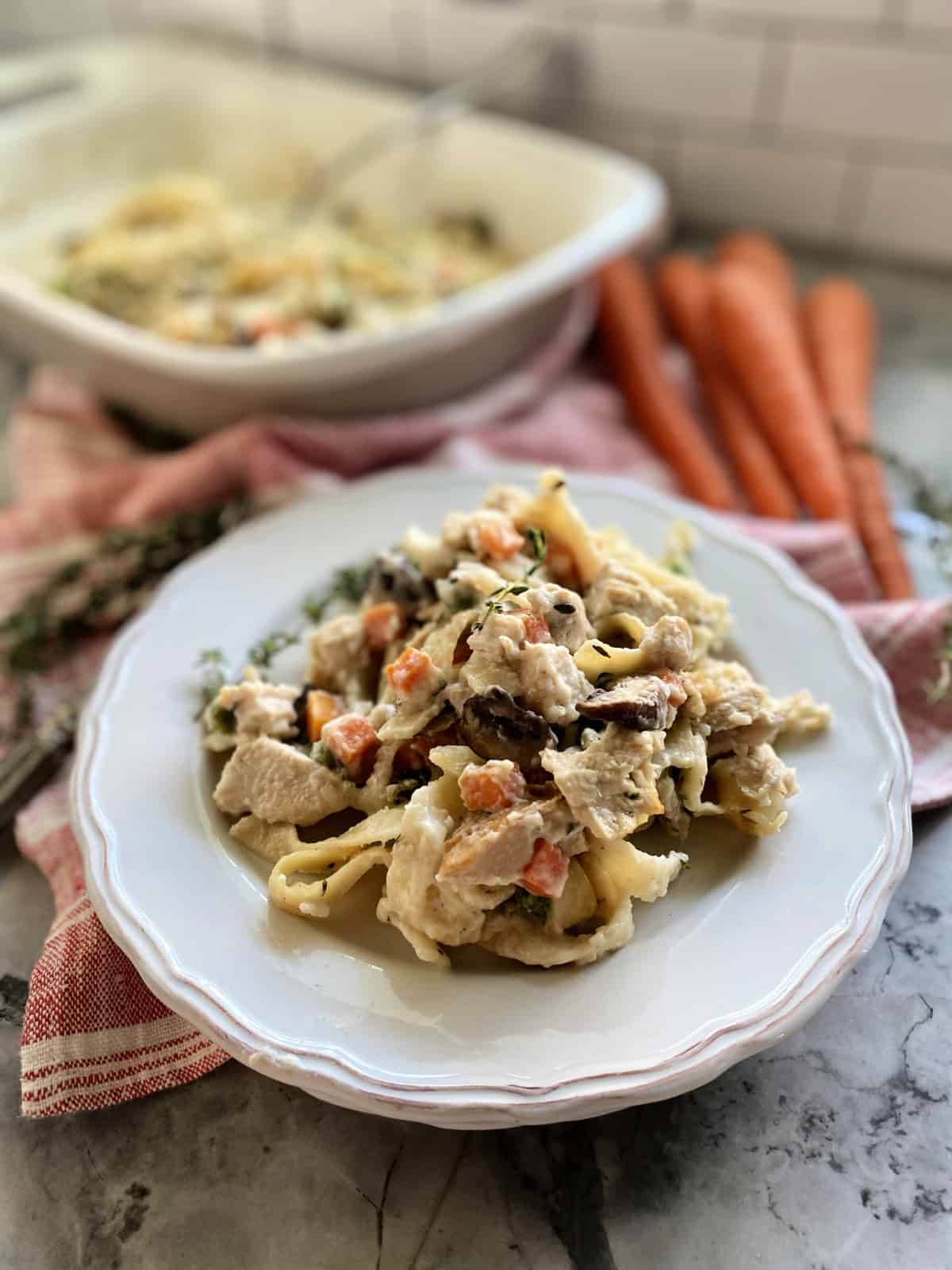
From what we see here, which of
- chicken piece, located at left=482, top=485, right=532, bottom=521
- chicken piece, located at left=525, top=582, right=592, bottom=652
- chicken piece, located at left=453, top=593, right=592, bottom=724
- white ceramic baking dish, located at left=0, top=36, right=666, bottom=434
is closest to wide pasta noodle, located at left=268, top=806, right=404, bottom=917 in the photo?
chicken piece, located at left=453, top=593, right=592, bottom=724

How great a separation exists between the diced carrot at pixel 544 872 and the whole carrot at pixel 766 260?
6.02 ft

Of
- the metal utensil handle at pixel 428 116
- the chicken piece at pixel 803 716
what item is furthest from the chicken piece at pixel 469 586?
the metal utensil handle at pixel 428 116

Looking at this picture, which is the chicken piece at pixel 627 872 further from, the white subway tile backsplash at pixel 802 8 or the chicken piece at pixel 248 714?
the white subway tile backsplash at pixel 802 8

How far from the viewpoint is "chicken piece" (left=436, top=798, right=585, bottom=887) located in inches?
46.9

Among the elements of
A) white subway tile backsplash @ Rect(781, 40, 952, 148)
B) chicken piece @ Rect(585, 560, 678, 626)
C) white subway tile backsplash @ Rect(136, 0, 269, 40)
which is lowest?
chicken piece @ Rect(585, 560, 678, 626)

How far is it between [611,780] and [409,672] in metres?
0.31

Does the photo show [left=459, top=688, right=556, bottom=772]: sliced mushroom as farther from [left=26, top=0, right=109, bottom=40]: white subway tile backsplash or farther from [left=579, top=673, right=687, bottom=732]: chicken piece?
[left=26, top=0, right=109, bottom=40]: white subway tile backsplash

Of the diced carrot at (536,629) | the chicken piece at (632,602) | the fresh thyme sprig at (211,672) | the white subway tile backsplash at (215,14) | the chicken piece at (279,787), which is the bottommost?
the fresh thyme sprig at (211,672)

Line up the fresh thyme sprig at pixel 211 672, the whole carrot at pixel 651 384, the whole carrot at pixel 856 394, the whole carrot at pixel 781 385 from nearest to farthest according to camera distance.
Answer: the fresh thyme sprig at pixel 211 672
the whole carrot at pixel 856 394
the whole carrot at pixel 781 385
the whole carrot at pixel 651 384

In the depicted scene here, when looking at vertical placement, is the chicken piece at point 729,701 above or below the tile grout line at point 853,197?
below

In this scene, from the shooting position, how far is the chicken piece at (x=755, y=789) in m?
1.33

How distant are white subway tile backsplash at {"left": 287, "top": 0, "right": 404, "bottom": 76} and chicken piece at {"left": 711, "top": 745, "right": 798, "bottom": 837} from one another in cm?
256

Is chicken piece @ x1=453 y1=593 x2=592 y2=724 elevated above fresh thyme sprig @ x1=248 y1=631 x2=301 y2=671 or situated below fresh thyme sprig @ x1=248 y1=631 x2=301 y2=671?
above

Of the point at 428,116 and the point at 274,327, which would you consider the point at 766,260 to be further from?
the point at 274,327
